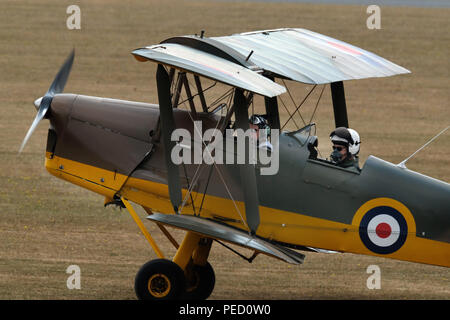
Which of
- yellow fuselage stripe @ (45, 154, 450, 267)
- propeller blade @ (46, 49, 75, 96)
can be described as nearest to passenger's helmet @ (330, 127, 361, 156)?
Answer: yellow fuselage stripe @ (45, 154, 450, 267)

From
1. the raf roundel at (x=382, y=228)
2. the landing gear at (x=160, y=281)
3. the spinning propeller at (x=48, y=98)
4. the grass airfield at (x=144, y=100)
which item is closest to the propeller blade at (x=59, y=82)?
the spinning propeller at (x=48, y=98)

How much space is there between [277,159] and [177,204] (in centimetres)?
107

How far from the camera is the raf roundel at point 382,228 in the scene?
8.52 m

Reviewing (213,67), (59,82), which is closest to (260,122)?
(213,67)

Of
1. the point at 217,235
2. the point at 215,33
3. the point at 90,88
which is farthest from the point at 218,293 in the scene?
the point at 215,33

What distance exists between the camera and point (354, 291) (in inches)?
397

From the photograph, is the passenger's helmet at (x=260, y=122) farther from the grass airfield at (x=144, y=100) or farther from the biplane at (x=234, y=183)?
the grass airfield at (x=144, y=100)

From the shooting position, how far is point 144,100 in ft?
70.1

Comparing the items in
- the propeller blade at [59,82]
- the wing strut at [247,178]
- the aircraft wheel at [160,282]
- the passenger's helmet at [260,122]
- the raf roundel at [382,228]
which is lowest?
the aircraft wheel at [160,282]

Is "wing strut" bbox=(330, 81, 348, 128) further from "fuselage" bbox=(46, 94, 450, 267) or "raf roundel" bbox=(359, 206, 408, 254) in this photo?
"raf roundel" bbox=(359, 206, 408, 254)

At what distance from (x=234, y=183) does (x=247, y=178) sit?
19.1 inches

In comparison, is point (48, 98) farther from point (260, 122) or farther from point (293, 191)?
point (293, 191)

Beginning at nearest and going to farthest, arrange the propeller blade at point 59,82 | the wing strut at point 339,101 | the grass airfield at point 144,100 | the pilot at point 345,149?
the pilot at point 345,149, the propeller blade at point 59,82, the grass airfield at point 144,100, the wing strut at point 339,101
